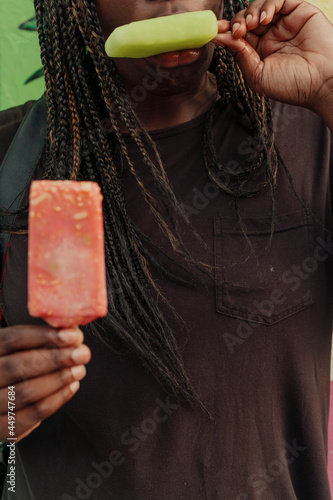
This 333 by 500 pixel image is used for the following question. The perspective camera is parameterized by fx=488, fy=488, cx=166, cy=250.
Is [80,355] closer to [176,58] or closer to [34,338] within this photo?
[34,338]

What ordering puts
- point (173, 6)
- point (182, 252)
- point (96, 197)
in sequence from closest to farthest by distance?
point (96, 197) < point (173, 6) < point (182, 252)

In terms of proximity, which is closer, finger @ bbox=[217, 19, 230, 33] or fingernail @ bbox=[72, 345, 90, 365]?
fingernail @ bbox=[72, 345, 90, 365]

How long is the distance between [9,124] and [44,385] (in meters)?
0.94

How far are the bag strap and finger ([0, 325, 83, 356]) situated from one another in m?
0.42

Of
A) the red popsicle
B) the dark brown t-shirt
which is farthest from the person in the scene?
the red popsicle

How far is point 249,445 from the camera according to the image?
139 centimetres

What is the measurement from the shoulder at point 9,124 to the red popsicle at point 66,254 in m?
0.69

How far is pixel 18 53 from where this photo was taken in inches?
90.4

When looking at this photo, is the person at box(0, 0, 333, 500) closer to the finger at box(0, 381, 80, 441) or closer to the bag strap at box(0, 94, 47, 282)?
the bag strap at box(0, 94, 47, 282)

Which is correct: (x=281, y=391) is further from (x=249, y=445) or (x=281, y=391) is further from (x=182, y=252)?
(x=182, y=252)

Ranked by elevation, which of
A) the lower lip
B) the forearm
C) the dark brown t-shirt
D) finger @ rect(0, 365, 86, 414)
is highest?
the lower lip

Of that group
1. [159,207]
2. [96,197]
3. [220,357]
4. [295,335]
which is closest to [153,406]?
[220,357]

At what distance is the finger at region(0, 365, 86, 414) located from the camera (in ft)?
3.34

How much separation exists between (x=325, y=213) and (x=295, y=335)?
0.40m
